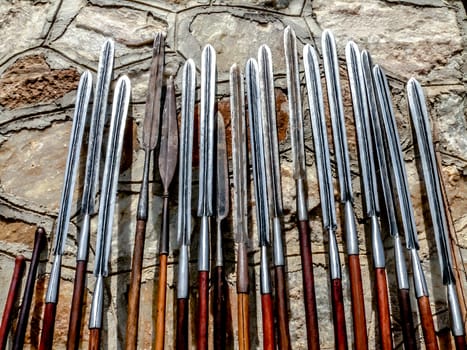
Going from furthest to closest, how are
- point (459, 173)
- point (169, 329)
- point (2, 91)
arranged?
point (2, 91)
point (459, 173)
point (169, 329)

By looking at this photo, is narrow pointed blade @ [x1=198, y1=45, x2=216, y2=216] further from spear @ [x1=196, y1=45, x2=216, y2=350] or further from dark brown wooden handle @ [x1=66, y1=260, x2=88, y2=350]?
dark brown wooden handle @ [x1=66, y1=260, x2=88, y2=350]

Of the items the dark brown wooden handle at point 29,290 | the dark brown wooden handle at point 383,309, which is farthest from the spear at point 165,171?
the dark brown wooden handle at point 383,309

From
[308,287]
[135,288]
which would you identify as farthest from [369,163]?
[135,288]

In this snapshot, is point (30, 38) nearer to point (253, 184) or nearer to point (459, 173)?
point (253, 184)

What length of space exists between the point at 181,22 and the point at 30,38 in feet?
1.18

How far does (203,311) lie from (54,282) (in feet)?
0.89

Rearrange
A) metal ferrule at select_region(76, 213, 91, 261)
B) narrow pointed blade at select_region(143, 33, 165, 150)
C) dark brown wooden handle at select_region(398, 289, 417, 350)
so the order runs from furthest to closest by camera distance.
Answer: narrow pointed blade at select_region(143, 33, 165, 150), metal ferrule at select_region(76, 213, 91, 261), dark brown wooden handle at select_region(398, 289, 417, 350)

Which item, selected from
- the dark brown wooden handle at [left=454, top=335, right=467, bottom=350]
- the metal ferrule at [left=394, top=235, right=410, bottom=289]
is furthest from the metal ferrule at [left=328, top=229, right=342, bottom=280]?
the dark brown wooden handle at [left=454, top=335, right=467, bottom=350]

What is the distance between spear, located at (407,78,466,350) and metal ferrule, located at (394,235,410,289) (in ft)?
0.21

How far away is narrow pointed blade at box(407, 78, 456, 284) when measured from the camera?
3.09 ft

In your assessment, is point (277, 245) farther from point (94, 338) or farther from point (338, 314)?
point (94, 338)

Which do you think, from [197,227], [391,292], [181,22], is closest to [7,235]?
[197,227]

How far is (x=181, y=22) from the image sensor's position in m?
1.29

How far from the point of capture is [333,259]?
948 mm
